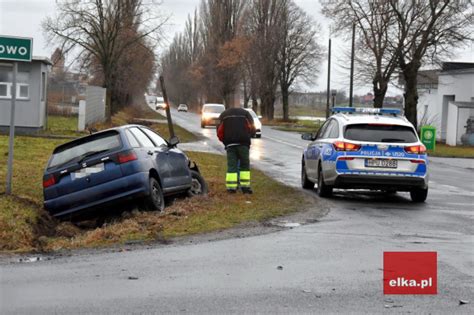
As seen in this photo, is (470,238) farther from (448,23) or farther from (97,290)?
(448,23)

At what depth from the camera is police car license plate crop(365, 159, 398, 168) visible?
45.0 feet

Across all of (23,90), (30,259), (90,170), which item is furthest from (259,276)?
(23,90)

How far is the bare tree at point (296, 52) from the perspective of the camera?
7656cm

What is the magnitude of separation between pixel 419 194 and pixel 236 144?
139 inches

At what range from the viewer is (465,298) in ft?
21.6

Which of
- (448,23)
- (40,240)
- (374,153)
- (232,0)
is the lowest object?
(40,240)

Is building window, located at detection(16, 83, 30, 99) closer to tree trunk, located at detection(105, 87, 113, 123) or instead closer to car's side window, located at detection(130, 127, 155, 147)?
tree trunk, located at detection(105, 87, 113, 123)

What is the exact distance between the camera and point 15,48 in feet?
39.9

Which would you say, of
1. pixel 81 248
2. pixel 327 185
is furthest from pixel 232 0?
pixel 81 248

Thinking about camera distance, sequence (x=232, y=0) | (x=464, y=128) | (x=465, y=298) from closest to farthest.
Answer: (x=465, y=298) < (x=464, y=128) < (x=232, y=0)

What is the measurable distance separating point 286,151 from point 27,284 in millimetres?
23793

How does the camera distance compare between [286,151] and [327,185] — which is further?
[286,151]

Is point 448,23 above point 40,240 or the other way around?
above

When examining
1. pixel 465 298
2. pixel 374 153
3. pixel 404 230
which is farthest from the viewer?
pixel 374 153
